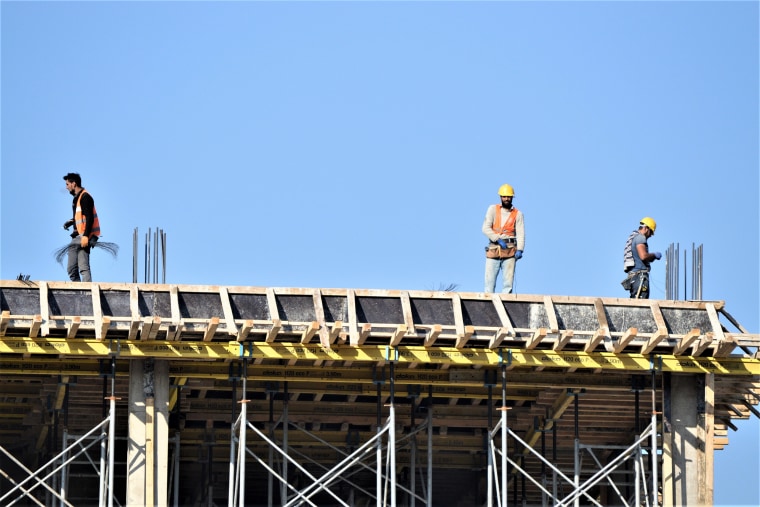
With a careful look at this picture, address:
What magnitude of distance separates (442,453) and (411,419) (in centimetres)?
404

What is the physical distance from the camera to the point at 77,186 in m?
28.1

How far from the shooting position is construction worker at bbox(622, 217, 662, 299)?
28.9 metres

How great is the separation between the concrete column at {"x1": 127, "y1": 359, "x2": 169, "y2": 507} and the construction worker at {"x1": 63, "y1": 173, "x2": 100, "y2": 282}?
2047mm

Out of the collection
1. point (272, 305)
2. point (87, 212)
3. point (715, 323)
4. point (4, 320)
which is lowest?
point (4, 320)

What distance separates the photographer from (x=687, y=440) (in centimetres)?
2764

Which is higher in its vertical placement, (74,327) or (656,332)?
(656,332)

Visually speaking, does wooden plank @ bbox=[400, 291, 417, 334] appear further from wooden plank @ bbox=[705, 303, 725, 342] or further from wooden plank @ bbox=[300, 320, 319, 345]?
wooden plank @ bbox=[705, 303, 725, 342]

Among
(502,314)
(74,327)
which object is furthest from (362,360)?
Answer: (74,327)

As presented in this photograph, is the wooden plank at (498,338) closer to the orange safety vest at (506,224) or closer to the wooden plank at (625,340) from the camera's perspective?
the wooden plank at (625,340)

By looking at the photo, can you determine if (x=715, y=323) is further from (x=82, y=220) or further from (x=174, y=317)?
(x=82, y=220)

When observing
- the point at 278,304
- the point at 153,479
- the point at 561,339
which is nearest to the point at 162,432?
the point at 153,479

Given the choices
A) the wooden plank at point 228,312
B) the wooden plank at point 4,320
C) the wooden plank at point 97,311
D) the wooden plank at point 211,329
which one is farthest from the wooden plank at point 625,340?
the wooden plank at point 4,320

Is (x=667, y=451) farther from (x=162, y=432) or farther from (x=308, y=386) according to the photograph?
(x=162, y=432)

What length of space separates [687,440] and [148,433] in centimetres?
916
